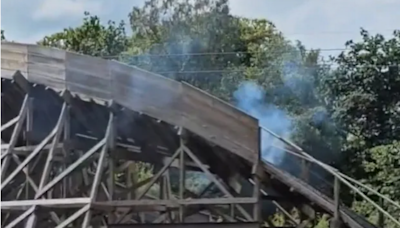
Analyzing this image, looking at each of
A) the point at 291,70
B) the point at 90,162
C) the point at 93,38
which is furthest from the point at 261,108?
the point at 90,162

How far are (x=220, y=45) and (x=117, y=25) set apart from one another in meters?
2.19

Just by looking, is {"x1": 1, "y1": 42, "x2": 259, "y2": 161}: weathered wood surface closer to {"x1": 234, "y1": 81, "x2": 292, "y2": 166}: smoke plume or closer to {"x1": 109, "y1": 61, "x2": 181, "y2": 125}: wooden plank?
{"x1": 109, "y1": 61, "x2": 181, "y2": 125}: wooden plank

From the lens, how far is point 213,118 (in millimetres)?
5617

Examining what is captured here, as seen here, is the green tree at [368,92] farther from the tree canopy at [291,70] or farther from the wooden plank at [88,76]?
the wooden plank at [88,76]

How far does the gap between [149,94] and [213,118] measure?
1.56ft

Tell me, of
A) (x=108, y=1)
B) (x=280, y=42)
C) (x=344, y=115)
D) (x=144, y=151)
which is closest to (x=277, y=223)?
(x=144, y=151)

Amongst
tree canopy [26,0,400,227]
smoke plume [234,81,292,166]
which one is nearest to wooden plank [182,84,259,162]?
smoke plume [234,81,292,166]

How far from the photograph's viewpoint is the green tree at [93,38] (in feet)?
50.1

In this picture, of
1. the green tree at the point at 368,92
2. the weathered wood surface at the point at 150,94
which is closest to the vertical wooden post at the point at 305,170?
the weathered wood surface at the point at 150,94

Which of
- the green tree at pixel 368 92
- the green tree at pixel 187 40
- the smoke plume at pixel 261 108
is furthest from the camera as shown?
the green tree at pixel 187 40

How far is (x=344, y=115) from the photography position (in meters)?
13.2

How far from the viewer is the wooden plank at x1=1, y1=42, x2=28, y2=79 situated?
221 inches

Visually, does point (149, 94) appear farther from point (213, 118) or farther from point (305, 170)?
point (305, 170)

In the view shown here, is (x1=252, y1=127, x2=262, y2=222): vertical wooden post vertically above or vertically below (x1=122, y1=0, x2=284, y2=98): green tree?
below
